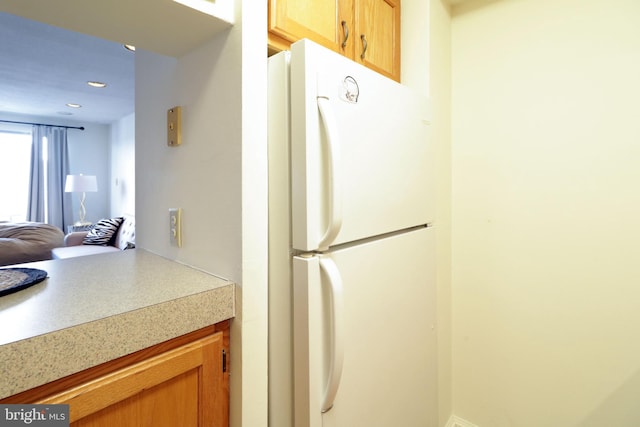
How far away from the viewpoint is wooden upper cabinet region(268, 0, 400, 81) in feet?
3.14

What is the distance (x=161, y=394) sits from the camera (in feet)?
2.37

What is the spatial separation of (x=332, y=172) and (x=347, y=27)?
2.23 feet

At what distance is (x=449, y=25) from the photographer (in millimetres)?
1704

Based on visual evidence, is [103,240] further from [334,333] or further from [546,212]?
[546,212]

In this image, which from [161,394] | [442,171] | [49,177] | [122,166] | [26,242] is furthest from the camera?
[122,166]

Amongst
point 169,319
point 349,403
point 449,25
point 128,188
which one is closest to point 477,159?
point 449,25

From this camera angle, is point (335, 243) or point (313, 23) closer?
point (335, 243)

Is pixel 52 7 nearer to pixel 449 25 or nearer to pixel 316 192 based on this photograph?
pixel 316 192

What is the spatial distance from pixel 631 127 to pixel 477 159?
573 millimetres

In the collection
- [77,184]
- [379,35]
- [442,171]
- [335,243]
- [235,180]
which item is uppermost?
[379,35]

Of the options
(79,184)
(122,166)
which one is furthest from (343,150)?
(122,166)

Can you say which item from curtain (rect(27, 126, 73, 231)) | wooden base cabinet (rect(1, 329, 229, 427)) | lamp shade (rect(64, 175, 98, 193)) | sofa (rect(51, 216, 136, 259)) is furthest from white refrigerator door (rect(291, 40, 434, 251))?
curtain (rect(27, 126, 73, 231))

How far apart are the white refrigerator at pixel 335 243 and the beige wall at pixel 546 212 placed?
0.76 metres

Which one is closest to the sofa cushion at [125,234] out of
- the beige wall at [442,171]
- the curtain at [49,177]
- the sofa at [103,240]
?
the sofa at [103,240]
